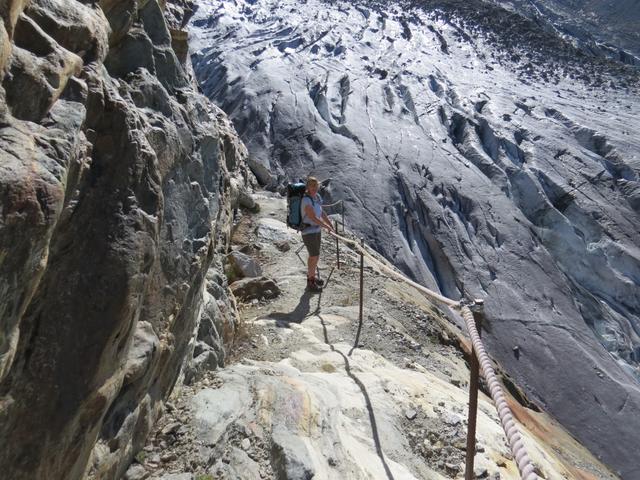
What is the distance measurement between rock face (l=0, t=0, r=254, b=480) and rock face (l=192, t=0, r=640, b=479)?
1572 cm

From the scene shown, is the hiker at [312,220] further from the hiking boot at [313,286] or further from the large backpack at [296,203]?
the hiking boot at [313,286]

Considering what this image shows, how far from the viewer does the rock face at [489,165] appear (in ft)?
61.6

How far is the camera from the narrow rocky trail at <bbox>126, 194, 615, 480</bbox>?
4.05 metres

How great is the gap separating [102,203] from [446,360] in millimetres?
6788

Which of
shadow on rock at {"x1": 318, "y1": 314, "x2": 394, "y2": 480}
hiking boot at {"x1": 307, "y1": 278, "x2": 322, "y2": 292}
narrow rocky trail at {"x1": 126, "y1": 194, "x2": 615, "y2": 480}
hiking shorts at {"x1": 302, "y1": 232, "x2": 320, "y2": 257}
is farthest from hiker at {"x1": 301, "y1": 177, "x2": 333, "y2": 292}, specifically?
shadow on rock at {"x1": 318, "y1": 314, "x2": 394, "y2": 480}

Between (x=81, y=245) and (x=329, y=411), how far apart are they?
2.88 m

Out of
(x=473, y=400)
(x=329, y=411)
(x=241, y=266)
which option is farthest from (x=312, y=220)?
(x=473, y=400)

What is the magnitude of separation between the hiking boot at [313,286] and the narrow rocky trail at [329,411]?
0.41m

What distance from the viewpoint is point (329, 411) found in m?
4.93

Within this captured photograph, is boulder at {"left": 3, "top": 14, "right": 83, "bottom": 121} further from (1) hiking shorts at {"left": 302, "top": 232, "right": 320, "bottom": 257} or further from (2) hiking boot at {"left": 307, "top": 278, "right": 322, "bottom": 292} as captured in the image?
(2) hiking boot at {"left": 307, "top": 278, "right": 322, "bottom": 292}

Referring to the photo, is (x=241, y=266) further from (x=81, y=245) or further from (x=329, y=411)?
(x=81, y=245)

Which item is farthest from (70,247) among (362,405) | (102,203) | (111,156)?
(362,405)

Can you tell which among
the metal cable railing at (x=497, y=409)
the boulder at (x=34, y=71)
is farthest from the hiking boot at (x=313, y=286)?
the boulder at (x=34, y=71)

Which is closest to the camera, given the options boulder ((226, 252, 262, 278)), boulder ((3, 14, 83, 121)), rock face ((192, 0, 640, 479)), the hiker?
boulder ((3, 14, 83, 121))
